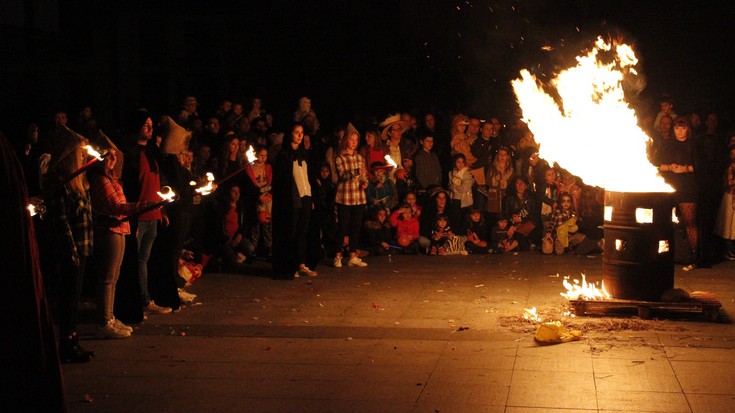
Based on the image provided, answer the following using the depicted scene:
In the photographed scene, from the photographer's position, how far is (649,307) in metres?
8.85

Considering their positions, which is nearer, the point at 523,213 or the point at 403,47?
the point at 523,213

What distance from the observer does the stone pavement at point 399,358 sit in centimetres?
623

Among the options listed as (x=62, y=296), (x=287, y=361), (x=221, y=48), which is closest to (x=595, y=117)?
(x=287, y=361)

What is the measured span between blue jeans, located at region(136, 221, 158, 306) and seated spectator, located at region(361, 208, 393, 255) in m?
5.36

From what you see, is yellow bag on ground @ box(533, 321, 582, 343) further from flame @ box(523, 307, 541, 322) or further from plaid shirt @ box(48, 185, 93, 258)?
plaid shirt @ box(48, 185, 93, 258)

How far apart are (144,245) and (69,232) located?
6.44 ft

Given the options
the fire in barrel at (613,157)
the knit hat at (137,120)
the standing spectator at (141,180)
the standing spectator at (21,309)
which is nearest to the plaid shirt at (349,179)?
the fire in barrel at (613,157)

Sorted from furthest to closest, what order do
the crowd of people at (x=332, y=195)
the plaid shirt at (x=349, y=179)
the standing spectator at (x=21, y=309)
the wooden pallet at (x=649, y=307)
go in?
the plaid shirt at (x=349, y=179) → the crowd of people at (x=332, y=195) → the wooden pallet at (x=649, y=307) → the standing spectator at (x=21, y=309)

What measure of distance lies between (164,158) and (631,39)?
11.1 meters

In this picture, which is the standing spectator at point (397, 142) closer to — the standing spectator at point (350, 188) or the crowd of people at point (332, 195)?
the crowd of people at point (332, 195)

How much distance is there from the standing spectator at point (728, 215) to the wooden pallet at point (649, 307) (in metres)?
4.48

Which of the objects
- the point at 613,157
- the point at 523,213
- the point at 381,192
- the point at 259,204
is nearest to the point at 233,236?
the point at 259,204

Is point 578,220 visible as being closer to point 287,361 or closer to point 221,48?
point 287,361

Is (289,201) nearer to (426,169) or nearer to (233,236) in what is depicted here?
(233,236)
